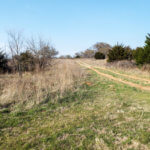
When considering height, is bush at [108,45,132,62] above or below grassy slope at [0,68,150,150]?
above

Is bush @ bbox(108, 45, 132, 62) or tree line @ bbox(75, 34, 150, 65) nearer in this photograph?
tree line @ bbox(75, 34, 150, 65)

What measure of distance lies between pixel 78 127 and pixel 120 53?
68.6 ft

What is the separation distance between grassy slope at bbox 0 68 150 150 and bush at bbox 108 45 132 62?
18300 millimetres

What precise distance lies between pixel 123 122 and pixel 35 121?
2.35 m

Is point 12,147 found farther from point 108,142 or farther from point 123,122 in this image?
point 123,122

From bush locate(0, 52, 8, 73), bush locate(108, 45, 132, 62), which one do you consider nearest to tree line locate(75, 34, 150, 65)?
bush locate(108, 45, 132, 62)

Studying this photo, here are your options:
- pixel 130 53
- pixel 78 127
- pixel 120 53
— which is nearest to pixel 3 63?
pixel 78 127

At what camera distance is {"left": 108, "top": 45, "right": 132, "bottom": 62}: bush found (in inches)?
843

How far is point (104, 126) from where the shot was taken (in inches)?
119

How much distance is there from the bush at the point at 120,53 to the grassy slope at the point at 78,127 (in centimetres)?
1830

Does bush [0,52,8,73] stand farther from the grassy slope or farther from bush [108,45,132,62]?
bush [108,45,132,62]

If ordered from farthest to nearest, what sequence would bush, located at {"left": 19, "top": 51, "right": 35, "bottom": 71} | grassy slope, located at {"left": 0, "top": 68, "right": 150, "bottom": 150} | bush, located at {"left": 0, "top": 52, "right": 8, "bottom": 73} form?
bush, located at {"left": 0, "top": 52, "right": 8, "bottom": 73}, bush, located at {"left": 19, "top": 51, "right": 35, "bottom": 71}, grassy slope, located at {"left": 0, "top": 68, "right": 150, "bottom": 150}

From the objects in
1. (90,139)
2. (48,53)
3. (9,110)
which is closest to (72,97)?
(9,110)

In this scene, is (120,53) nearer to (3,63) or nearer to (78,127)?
(3,63)
